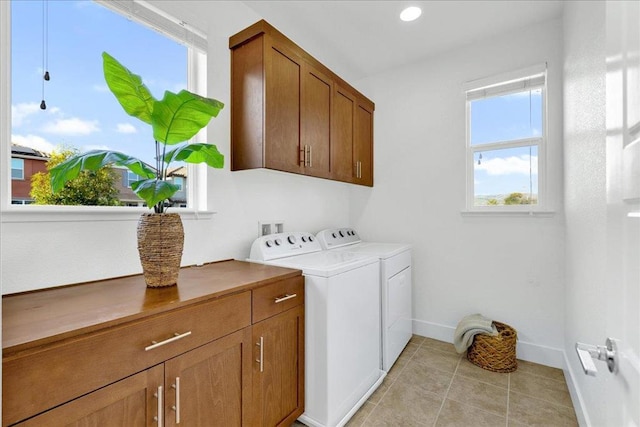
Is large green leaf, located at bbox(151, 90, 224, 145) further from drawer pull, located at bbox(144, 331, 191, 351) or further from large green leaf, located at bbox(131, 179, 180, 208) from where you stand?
drawer pull, located at bbox(144, 331, 191, 351)

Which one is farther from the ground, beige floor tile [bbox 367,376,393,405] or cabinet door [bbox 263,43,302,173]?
cabinet door [bbox 263,43,302,173]

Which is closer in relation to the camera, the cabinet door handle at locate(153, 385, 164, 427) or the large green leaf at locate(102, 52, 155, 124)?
the cabinet door handle at locate(153, 385, 164, 427)

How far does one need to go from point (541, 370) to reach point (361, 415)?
157 cm

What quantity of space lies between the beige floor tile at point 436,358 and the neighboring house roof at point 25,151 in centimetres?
279

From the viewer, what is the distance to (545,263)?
2.39 metres

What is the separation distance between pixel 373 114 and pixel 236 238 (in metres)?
2.06

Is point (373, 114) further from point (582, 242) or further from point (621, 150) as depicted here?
point (621, 150)

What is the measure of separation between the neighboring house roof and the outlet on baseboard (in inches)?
50.1

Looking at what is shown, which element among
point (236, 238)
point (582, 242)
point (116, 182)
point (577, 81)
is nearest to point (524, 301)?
point (582, 242)

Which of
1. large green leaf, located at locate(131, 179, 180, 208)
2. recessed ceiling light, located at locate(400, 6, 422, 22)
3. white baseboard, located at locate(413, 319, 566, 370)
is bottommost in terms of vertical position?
white baseboard, located at locate(413, 319, 566, 370)

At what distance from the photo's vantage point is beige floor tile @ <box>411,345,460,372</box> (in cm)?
236

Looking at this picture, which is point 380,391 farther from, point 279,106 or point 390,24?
point 390,24

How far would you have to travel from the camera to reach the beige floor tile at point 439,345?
8.64 ft

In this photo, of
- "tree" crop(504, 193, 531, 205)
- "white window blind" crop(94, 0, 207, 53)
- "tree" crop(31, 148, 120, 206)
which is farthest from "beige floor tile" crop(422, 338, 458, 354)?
"white window blind" crop(94, 0, 207, 53)
